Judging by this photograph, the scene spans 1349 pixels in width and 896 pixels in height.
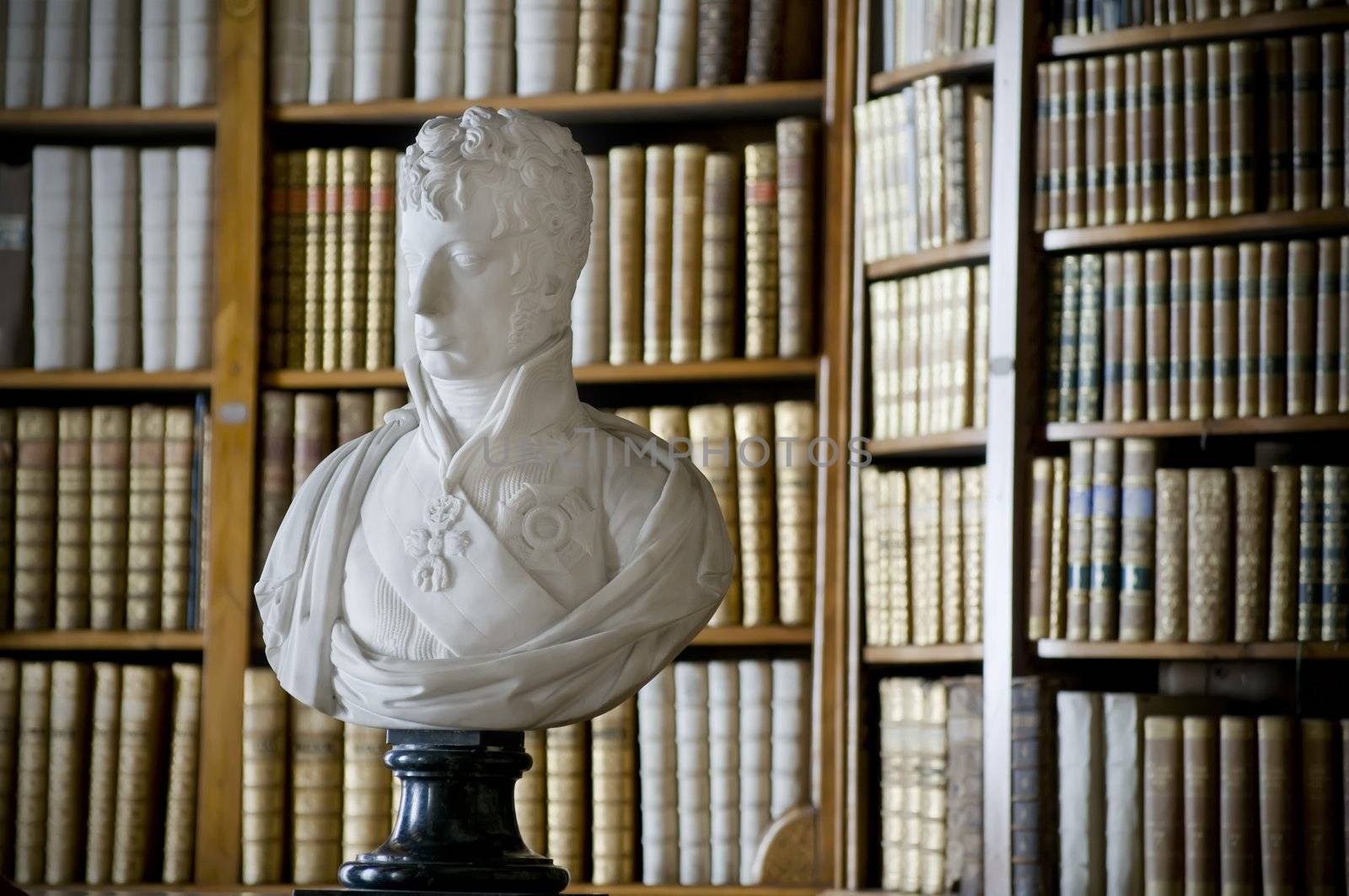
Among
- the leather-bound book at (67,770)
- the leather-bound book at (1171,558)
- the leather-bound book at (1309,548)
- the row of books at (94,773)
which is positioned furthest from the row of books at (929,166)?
the leather-bound book at (67,770)

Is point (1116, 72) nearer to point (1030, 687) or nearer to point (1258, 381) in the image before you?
point (1258, 381)

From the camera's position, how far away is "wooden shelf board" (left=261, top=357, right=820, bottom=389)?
127 inches

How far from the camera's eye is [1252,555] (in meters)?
2.91

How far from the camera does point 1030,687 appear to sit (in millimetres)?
2939

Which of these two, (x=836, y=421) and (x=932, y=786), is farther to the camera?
(x=836, y=421)

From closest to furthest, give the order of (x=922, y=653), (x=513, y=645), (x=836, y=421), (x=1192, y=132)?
(x=513, y=645)
(x=1192, y=132)
(x=922, y=653)
(x=836, y=421)

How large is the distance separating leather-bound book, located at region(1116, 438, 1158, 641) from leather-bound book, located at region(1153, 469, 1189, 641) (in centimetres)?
1

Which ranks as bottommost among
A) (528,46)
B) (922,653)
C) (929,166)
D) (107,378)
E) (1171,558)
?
(922,653)

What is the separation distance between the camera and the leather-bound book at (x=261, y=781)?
3.21 metres

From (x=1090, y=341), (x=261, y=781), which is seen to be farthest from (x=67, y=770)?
(x=1090, y=341)

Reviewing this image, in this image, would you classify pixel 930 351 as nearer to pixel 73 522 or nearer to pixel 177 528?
pixel 177 528

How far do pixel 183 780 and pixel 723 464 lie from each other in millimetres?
996

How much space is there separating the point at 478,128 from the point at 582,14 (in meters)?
1.10

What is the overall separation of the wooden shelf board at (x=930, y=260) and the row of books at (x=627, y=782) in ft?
2.05
